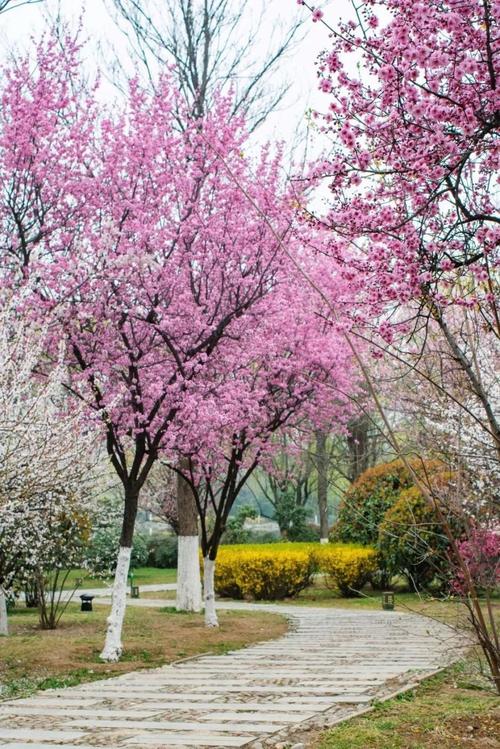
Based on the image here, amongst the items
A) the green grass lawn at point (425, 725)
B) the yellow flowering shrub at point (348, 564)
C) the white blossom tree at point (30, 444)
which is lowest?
the green grass lawn at point (425, 725)

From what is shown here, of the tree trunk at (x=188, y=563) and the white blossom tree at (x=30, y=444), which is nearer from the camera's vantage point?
the white blossom tree at (x=30, y=444)

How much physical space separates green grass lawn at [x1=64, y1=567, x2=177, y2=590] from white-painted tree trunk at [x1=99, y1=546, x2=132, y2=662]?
1253 cm

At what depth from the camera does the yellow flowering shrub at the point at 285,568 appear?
17297mm

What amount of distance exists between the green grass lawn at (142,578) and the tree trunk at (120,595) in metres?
12.5

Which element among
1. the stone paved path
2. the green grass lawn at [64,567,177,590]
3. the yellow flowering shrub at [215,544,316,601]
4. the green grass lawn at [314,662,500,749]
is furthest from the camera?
the green grass lawn at [64,567,177,590]

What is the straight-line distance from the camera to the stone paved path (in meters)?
5.36

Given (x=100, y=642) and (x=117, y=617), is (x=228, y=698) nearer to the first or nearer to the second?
(x=117, y=617)

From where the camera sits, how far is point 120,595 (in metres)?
9.85

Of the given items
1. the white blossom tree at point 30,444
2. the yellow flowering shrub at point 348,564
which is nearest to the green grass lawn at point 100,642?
the white blossom tree at point 30,444

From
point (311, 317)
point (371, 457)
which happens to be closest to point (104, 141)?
point (311, 317)

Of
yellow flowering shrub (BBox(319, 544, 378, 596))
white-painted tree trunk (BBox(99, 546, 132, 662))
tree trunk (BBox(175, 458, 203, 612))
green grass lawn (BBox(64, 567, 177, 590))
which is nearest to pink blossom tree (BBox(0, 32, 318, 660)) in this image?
white-painted tree trunk (BBox(99, 546, 132, 662))

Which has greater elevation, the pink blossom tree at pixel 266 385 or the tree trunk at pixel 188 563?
the pink blossom tree at pixel 266 385

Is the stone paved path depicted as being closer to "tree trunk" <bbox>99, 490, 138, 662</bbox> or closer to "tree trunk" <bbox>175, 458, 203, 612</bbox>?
"tree trunk" <bbox>99, 490, 138, 662</bbox>

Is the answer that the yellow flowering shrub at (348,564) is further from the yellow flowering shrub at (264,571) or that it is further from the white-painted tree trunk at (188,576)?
the white-painted tree trunk at (188,576)
